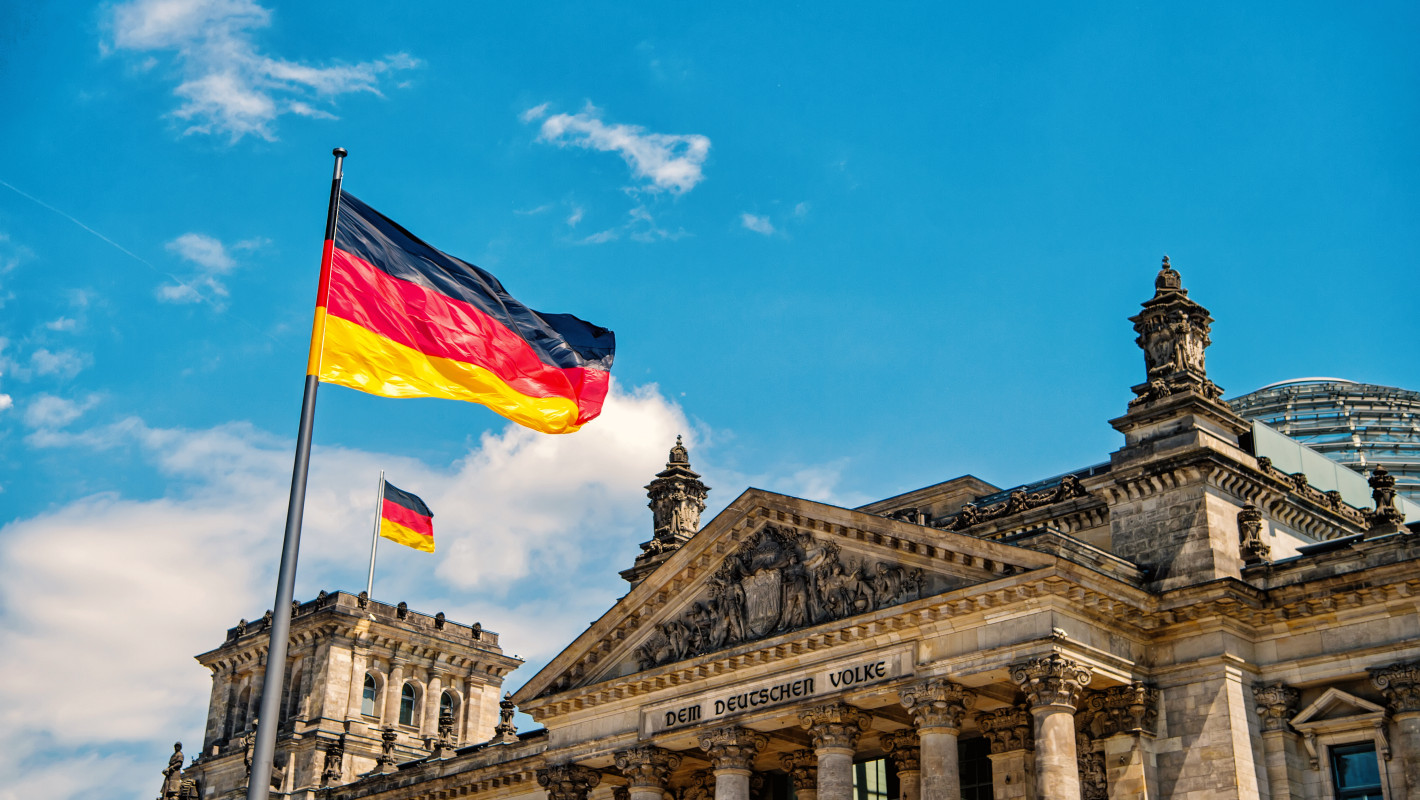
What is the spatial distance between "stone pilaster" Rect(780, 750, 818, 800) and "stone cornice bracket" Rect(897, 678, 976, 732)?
795cm

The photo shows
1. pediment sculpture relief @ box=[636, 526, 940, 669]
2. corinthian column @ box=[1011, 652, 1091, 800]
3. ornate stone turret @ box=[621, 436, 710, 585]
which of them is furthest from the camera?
ornate stone turret @ box=[621, 436, 710, 585]

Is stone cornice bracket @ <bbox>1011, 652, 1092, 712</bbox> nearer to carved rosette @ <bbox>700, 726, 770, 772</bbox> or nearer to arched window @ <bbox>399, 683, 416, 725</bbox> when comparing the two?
carved rosette @ <bbox>700, 726, 770, 772</bbox>

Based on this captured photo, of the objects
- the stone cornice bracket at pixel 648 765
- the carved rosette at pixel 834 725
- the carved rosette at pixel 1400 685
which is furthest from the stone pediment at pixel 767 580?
the carved rosette at pixel 1400 685

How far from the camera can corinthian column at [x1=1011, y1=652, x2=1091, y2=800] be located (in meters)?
34.4

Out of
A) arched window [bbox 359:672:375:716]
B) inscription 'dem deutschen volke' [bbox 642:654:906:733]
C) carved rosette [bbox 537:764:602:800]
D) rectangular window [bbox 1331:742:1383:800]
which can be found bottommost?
rectangular window [bbox 1331:742:1383:800]

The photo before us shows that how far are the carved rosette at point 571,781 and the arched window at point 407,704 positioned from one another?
1093 inches

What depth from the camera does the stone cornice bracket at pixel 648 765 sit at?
43938 mm

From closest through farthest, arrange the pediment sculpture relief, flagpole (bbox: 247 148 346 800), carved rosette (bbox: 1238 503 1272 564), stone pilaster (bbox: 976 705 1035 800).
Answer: flagpole (bbox: 247 148 346 800)
carved rosette (bbox: 1238 503 1272 564)
stone pilaster (bbox: 976 705 1035 800)
the pediment sculpture relief

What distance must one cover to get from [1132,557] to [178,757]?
5542 centimetres

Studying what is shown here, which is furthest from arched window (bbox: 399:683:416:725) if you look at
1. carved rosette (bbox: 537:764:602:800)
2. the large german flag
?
the large german flag

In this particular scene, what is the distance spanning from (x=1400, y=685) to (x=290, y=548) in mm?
26702

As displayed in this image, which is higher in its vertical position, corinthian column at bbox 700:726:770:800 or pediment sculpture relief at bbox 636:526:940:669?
pediment sculpture relief at bbox 636:526:940:669

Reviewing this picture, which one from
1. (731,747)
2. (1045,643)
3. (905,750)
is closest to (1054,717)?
(1045,643)

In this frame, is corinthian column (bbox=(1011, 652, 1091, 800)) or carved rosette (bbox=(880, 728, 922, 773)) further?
carved rosette (bbox=(880, 728, 922, 773))
